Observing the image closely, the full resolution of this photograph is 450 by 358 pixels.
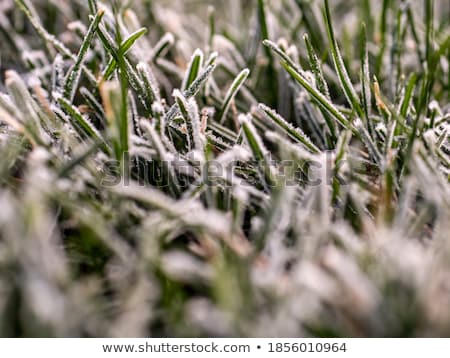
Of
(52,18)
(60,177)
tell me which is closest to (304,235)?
(60,177)

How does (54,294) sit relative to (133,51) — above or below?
below

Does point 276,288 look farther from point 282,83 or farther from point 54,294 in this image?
point 282,83

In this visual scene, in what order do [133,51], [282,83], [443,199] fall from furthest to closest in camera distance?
[282,83] < [133,51] < [443,199]

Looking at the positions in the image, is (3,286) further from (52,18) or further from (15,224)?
(52,18)

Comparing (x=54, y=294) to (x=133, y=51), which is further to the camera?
(x=133, y=51)

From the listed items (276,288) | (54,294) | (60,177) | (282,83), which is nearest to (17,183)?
(60,177)

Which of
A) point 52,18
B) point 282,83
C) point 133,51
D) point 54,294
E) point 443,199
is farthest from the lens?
point 52,18
